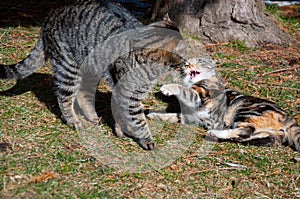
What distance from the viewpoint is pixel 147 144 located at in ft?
14.2

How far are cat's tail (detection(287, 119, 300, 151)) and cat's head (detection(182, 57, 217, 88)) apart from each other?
1237mm

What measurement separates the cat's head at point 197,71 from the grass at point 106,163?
0.45 m

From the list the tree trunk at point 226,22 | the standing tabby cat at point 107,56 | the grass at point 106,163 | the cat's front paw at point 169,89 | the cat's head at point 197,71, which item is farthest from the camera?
the tree trunk at point 226,22

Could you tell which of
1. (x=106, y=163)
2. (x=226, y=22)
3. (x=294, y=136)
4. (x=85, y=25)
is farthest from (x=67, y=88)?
(x=226, y=22)

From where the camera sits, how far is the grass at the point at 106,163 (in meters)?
3.65

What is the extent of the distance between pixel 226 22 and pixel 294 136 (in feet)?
8.88

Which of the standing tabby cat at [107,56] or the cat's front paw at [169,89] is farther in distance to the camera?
the cat's front paw at [169,89]

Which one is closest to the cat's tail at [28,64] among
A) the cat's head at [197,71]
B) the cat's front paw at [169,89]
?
the cat's front paw at [169,89]

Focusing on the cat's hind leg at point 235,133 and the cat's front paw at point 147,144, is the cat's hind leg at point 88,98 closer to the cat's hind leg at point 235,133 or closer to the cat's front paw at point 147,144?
the cat's front paw at point 147,144

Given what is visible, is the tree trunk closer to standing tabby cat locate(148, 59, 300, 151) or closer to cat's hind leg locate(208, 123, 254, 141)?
standing tabby cat locate(148, 59, 300, 151)

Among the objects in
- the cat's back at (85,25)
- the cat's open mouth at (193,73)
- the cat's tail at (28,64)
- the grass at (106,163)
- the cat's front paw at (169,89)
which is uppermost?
the cat's back at (85,25)

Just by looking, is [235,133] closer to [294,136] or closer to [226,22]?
[294,136]

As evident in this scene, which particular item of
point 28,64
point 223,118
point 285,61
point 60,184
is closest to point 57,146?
point 60,184

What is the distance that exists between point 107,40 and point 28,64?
0.92 meters
